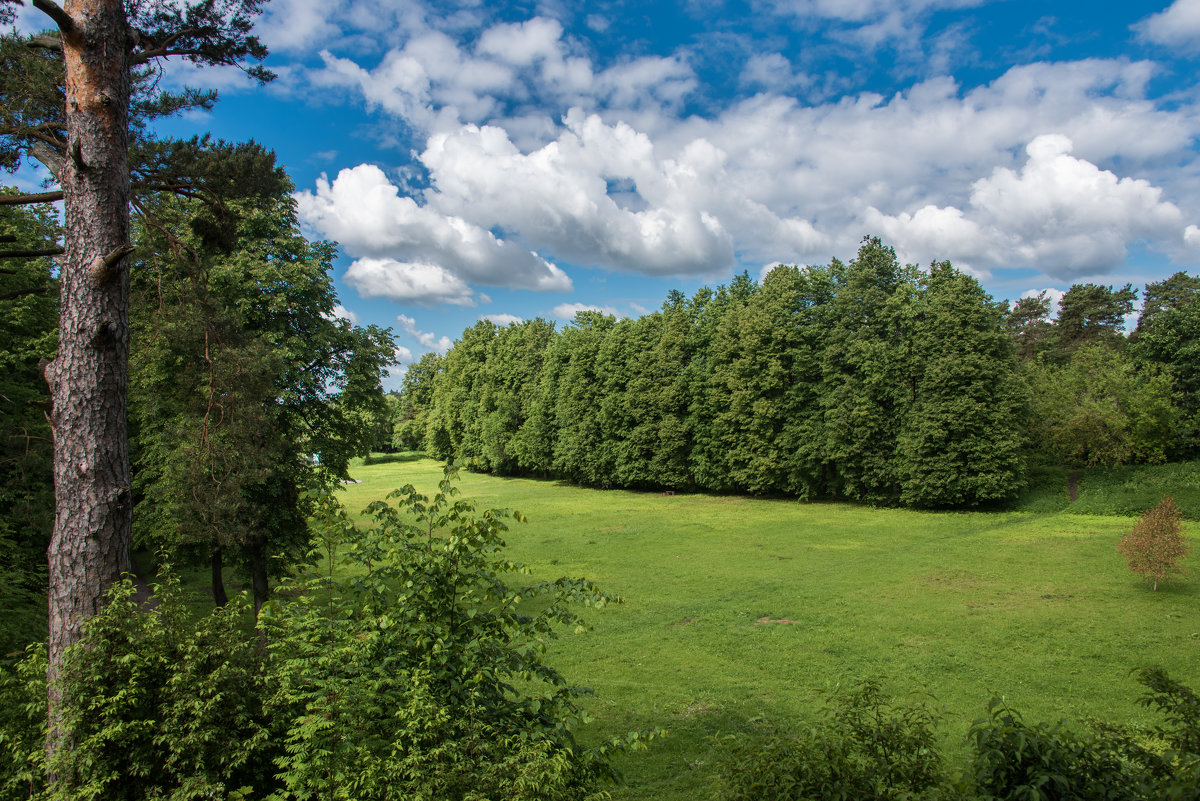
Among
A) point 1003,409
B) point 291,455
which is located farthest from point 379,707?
point 1003,409

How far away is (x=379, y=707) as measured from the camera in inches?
167

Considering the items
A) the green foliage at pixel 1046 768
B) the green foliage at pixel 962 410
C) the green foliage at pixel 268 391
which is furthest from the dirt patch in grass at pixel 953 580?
the green foliage at pixel 268 391

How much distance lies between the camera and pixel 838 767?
4.06m

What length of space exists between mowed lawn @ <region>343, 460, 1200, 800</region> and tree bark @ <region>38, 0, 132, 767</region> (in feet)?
25.3

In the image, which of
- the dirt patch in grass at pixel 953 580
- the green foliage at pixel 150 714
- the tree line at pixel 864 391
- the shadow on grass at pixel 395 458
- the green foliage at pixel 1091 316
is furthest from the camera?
the shadow on grass at pixel 395 458

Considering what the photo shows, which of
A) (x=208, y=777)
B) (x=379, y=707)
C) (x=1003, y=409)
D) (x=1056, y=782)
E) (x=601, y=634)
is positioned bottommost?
(x=601, y=634)

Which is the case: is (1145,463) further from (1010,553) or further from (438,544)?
(438,544)

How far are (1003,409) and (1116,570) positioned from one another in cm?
1239

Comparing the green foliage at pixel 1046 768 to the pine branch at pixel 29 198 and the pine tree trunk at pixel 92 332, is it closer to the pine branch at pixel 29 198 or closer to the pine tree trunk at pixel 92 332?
the pine tree trunk at pixel 92 332

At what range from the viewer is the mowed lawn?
39.5 ft

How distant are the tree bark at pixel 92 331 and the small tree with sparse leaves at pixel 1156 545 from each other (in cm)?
2575

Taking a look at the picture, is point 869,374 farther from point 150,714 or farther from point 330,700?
point 150,714

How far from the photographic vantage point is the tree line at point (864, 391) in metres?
33.5

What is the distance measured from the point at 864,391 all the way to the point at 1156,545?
18242mm
